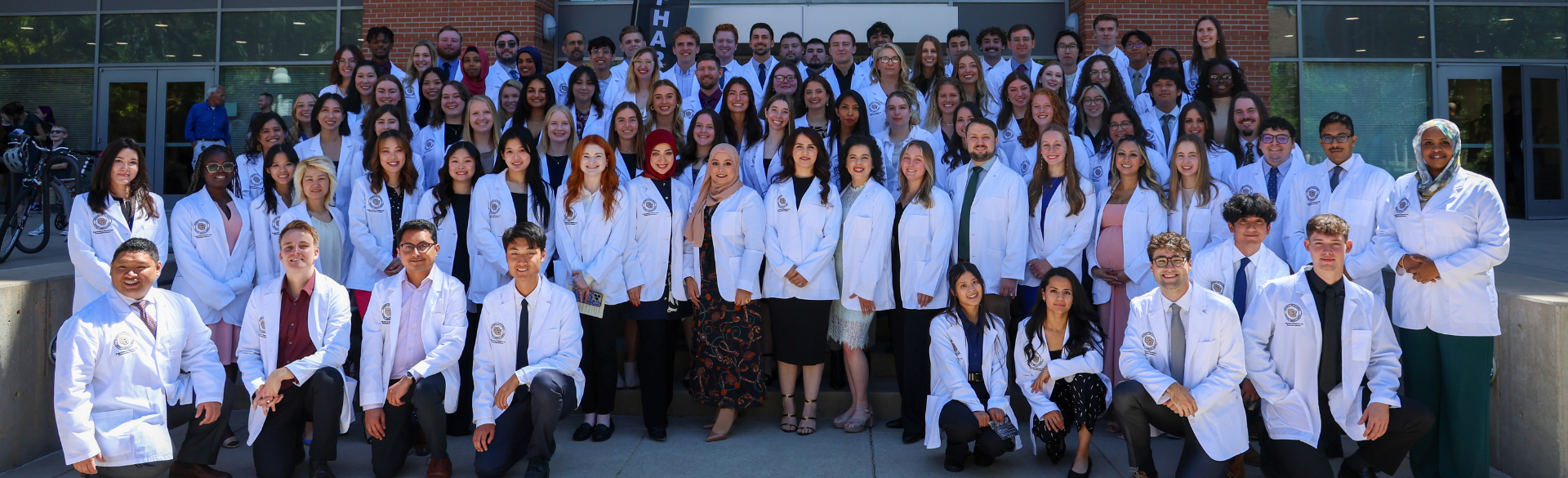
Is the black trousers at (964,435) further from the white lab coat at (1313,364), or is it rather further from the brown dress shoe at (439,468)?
the brown dress shoe at (439,468)

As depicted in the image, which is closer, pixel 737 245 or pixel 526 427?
pixel 526 427

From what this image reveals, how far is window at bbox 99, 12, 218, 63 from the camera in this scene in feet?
43.4

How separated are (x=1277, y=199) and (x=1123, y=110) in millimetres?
1055

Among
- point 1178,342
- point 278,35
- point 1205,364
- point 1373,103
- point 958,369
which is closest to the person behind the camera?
point 1205,364

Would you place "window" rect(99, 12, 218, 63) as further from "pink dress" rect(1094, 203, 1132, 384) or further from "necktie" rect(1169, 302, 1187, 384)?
"necktie" rect(1169, 302, 1187, 384)

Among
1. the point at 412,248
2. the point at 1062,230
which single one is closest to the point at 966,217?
the point at 1062,230

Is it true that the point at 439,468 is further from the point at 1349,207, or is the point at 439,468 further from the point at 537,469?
the point at 1349,207

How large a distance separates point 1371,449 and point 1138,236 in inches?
59.3

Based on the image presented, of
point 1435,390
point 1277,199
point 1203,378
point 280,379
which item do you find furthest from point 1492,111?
point 280,379

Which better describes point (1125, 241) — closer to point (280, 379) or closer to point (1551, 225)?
point (280, 379)

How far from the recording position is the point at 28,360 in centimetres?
478

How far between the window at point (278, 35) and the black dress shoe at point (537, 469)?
1030 cm

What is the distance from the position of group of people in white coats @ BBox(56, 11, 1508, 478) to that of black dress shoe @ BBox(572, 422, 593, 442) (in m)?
0.02

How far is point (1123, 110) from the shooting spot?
6.04 metres
